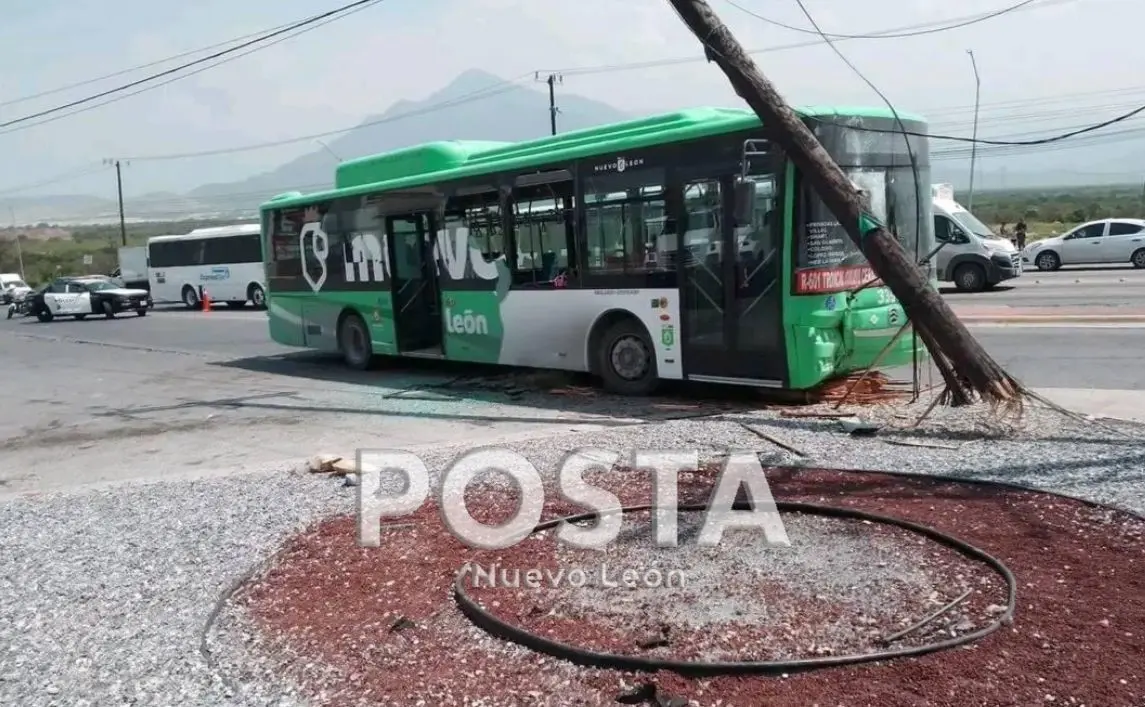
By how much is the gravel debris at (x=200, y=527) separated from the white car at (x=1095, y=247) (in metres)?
25.8

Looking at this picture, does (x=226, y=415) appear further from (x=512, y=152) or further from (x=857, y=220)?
(x=857, y=220)

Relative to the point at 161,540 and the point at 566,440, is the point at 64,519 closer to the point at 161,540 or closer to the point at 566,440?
the point at 161,540

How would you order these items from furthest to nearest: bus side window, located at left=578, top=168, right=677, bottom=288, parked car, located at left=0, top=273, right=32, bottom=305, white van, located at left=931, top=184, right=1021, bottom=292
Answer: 1. parked car, located at left=0, top=273, right=32, bottom=305
2. white van, located at left=931, top=184, right=1021, bottom=292
3. bus side window, located at left=578, top=168, right=677, bottom=288

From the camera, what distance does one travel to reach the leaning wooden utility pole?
9.50m

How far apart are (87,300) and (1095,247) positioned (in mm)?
35285

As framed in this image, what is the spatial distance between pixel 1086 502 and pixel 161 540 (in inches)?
241

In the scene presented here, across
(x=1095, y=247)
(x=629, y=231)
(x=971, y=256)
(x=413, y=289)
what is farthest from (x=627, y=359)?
(x=1095, y=247)

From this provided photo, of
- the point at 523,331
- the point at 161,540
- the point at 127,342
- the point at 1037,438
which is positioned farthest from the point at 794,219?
the point at 127,342

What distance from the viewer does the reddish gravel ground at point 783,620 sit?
164 inches

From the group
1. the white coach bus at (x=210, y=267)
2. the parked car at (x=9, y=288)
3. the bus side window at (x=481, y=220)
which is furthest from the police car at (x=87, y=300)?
the bus side window at (x=481, y=220)

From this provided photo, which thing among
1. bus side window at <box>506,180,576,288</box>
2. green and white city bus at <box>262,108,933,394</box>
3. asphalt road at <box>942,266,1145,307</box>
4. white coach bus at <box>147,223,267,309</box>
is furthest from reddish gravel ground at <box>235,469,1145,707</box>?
white coach bus at <box>147,223,267,309</box>

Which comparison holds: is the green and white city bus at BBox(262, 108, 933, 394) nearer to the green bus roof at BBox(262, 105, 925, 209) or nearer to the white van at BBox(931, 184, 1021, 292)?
the green bus roof at BBox(262, 105, 925, 209)

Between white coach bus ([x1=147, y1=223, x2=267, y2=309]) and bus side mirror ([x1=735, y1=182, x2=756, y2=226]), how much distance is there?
31366 mm

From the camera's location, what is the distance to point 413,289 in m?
16.0
